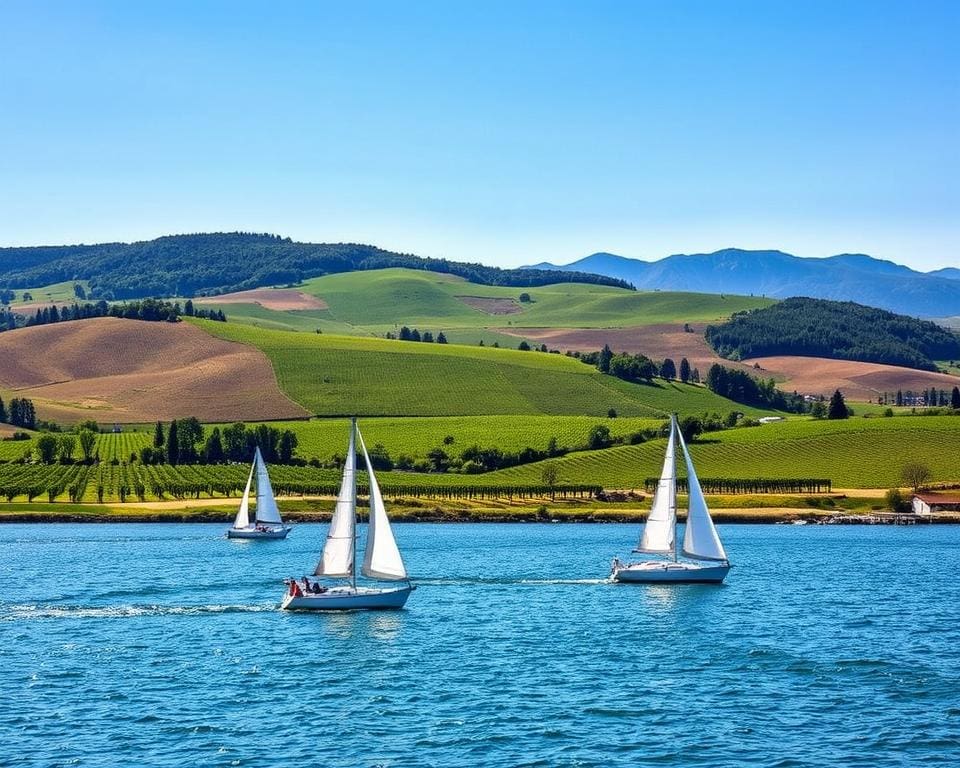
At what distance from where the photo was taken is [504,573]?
80.5m

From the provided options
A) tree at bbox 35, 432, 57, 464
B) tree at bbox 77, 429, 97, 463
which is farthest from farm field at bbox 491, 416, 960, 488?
tree at bbox 35, 432, 57, 464

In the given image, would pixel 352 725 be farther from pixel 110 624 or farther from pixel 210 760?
pixel 110 624

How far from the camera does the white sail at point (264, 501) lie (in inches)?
4380

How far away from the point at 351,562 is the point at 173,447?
99.9 m

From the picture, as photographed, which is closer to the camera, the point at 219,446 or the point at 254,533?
the point at 254,533

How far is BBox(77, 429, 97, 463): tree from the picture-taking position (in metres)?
158

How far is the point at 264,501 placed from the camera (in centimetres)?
11175

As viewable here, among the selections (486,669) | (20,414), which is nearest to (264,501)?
(486,669)

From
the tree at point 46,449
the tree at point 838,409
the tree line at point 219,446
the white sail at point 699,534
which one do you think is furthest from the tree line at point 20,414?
the white sail at point 699,534

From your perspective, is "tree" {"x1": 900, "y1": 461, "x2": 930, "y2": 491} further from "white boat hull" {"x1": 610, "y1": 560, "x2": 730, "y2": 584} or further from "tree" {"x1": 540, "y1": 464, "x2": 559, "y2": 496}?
"white boat hull" {"x1": 610, "y1": 560, "x2": 730, "y2": 584}

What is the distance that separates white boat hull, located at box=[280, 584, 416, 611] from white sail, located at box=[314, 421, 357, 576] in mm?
1000

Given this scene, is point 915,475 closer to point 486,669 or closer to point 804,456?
point 804,456

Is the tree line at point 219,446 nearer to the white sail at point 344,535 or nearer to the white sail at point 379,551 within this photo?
the white sail at point 344,535

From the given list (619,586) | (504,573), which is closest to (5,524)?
(504,573)
